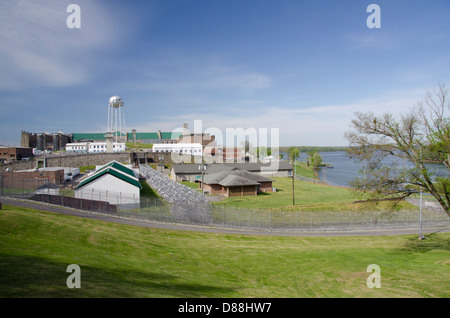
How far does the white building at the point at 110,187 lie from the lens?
1257 inches

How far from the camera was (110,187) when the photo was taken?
34031mm

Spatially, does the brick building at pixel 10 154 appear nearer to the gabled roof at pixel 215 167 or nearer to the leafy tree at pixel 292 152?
the gabled roof at pixel 215 167

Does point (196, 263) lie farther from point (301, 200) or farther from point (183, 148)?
point (183, 148)

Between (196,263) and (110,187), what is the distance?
22599 mm

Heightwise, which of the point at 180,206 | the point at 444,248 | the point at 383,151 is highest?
the point at 383,151

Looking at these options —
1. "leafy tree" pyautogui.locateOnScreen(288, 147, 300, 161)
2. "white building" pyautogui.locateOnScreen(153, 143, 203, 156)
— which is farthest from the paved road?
"white building" pyautogui.locateOnScreen(153, 143, 203, 156)

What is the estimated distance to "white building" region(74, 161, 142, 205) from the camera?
3192 centimetres

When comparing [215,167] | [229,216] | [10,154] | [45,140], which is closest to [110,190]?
[229,216]

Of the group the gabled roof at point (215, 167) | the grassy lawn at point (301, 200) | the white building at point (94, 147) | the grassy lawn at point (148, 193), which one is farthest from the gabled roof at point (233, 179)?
the white building at point (94, 147)

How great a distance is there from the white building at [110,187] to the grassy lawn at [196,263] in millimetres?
9299
